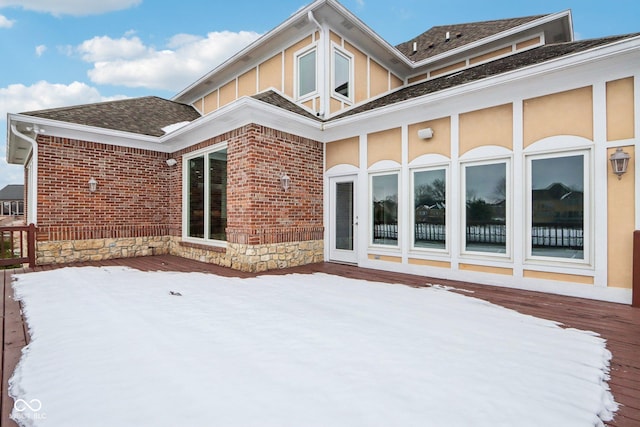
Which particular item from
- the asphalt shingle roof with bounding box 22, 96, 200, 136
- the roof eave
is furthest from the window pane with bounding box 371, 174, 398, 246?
the asphalt shingle roof with bounding box 22, 96, 200, 136

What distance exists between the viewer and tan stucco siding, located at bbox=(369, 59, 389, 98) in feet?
28.7

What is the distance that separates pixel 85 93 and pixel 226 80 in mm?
39041

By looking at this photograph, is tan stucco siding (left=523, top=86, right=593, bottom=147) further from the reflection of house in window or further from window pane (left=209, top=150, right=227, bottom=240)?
window pane (left=209, top=150, right=227, bottom=240)

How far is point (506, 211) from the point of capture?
197 inches

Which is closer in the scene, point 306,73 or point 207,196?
point 207,196

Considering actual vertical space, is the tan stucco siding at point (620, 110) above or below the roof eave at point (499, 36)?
below

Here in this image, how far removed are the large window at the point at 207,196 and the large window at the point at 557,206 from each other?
5871mm

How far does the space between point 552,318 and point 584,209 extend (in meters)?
1.87

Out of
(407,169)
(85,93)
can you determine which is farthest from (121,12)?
(85,93)

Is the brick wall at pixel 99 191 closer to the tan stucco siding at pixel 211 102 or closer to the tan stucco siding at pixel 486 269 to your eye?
the tan stucco siding at pixel 211 102

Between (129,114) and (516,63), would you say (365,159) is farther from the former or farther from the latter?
(129,114)

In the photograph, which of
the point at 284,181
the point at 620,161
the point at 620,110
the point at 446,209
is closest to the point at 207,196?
the point at 284,181

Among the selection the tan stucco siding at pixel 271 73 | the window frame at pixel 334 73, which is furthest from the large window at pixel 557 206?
the tan stucco siding at pixel 271 73

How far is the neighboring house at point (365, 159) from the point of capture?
4.31m
